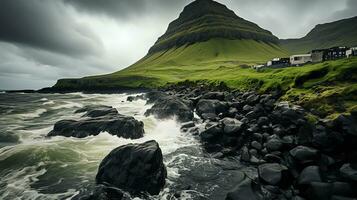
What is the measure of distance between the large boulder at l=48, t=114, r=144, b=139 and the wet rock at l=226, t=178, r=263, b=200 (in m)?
17.3

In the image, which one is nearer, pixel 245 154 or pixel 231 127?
pixel 245 154

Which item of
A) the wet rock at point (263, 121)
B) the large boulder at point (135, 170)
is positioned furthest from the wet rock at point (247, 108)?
the large boulder at point (135, 170)

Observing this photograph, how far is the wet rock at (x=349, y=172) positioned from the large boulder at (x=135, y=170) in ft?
37.6

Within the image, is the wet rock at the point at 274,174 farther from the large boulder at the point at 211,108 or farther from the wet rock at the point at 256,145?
the large boulder at the point at 211,108

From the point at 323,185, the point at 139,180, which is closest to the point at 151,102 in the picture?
the point at 139,180

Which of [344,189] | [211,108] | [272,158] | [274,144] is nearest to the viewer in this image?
[344,189]

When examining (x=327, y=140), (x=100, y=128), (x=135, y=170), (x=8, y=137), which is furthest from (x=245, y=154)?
(x=8, y=137)

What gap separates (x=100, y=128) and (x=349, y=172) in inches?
987

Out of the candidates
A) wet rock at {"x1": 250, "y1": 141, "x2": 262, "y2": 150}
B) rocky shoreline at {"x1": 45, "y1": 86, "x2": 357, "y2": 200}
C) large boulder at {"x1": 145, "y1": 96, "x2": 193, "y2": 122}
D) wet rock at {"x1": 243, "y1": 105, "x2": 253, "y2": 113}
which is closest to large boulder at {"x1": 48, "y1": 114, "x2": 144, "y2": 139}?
large boulder at {"x1": 145, "y1": 96, "x2": 193, "y2": 122}

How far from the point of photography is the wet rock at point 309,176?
14.8 m

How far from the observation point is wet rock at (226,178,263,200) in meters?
14.0

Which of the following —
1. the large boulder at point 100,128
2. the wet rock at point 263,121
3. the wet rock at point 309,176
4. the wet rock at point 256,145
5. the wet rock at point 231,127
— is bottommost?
the wet rock at point 256,145

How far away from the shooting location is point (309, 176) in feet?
49.5

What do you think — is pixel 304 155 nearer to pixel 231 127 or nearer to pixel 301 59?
pixel 231 127
